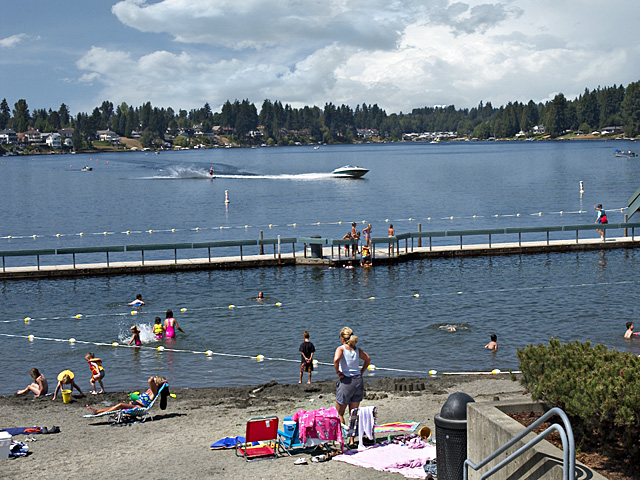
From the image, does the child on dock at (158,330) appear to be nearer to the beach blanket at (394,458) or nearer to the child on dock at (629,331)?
the beach blanket at (394,458)

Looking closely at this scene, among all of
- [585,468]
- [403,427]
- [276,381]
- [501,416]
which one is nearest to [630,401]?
[585,468]

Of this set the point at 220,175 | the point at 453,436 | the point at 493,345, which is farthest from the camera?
the point at 220,175

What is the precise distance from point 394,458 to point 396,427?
138cm

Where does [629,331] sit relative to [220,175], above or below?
below

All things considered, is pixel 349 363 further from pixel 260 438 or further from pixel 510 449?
pixel 510 449

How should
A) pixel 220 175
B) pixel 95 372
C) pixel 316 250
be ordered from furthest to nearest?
pixel 220 175
pixel 316 250
pixel 95 372

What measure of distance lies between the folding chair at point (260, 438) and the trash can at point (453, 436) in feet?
11.8

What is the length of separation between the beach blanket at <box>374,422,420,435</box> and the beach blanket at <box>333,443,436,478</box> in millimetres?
482

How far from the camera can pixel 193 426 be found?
15.3 metres

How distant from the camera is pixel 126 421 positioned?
15.9 m

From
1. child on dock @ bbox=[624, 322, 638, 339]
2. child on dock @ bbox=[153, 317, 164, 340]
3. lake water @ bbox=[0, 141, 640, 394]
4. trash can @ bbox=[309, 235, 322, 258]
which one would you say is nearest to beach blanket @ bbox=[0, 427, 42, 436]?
lake water @ bbox=[0, 141, 640, 394]

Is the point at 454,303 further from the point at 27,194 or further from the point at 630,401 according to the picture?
the point at 27,194

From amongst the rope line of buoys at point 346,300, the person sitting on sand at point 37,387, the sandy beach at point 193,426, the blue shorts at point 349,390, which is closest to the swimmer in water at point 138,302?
the rope line of buoys at point 346,300

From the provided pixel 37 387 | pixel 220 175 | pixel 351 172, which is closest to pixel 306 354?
pixel 37 387
